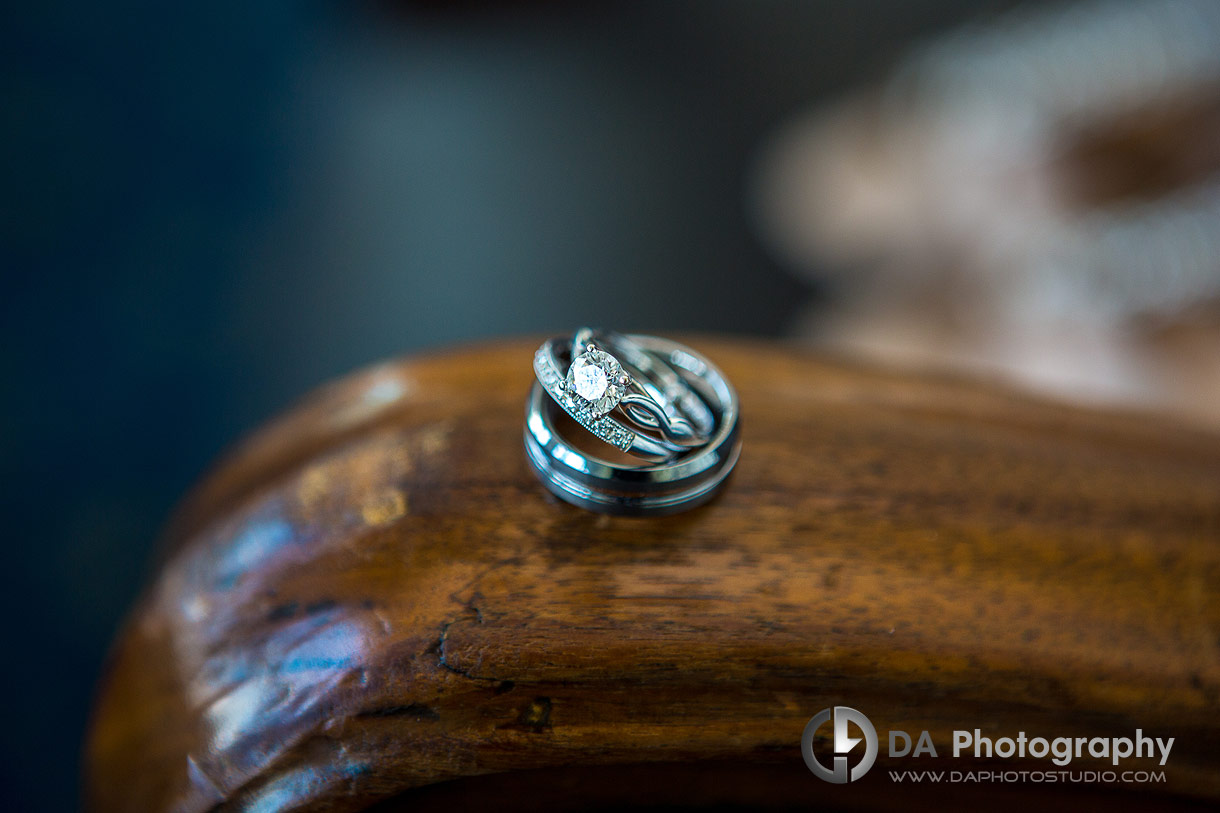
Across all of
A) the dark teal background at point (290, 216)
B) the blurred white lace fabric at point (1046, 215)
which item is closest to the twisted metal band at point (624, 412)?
the blurred white lace fabric at point (1046, 215)

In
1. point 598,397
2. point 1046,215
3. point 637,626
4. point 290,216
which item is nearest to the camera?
point 637,626

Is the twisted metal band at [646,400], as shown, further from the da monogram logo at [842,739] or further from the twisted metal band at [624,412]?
the da monogram logo at [842,739]

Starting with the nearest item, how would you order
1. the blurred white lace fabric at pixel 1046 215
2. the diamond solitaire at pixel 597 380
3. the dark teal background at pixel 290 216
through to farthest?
the diamond solitaire at pixel 597 380, the blurred white lace fabric at pixel 1046 215, the dark teal background at pixel 290 216

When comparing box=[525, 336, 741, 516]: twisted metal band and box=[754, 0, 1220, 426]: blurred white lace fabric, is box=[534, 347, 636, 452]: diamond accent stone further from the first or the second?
box=[754, 0, 1220, 426]: blurred white lace fabric

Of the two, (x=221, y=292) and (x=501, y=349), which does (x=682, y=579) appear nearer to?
(x=501, y=349)

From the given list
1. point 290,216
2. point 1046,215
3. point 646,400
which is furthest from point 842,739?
point 290,216

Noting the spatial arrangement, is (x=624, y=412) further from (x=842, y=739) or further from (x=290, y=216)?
(x=290, y=216)
